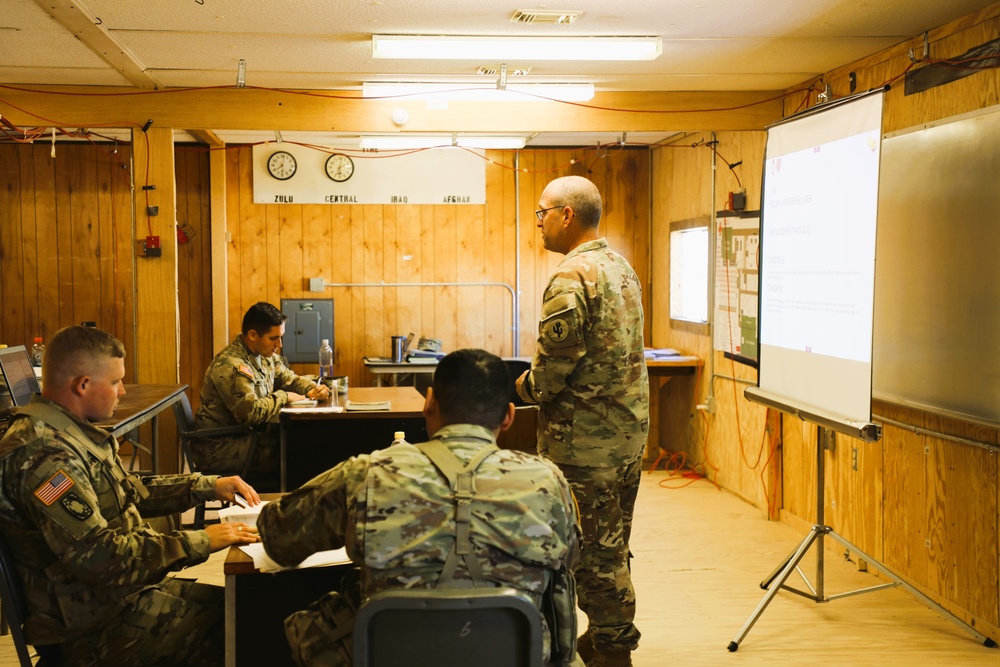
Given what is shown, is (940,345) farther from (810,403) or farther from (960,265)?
(810,403)

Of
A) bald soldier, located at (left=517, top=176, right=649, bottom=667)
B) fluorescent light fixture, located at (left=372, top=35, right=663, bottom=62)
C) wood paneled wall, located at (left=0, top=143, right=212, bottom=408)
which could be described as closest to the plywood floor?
bald soldier, located at (left=517, top=176, right=649, bottom=667)

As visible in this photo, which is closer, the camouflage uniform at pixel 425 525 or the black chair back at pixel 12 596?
the camouflage uniform at pixel 425 525

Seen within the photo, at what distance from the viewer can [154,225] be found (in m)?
5.06

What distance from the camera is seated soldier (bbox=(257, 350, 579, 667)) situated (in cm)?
165

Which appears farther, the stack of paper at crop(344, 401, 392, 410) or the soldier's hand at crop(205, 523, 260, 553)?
the stack of paper at crop(344, 401, 392, 410)

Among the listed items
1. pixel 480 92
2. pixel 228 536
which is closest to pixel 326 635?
pixel 228 536

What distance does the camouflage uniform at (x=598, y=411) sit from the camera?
2.96 m

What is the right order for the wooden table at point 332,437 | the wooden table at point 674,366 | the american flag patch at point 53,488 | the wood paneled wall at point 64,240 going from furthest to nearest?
1. the wood paneled wall at point 64,240
2. the wooden table at point 674,366
3. the wooden table at point 332,437
4. the american flag patch at point 53,488

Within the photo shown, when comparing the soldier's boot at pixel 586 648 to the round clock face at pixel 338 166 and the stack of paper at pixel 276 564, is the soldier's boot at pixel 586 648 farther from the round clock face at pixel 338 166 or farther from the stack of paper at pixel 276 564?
the round clock face at pixel 338 166

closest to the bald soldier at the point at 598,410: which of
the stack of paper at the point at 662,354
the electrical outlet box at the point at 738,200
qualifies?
the electrical outlet box at the point at 738,200

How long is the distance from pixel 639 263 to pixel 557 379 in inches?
194

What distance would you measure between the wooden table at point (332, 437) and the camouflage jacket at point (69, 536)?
2.43 meters

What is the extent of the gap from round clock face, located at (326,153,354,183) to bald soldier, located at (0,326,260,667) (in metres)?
5.35

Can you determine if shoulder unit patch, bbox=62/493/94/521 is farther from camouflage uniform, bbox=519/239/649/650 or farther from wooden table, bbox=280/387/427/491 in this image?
wooden table, bbox=280/387/427/491
